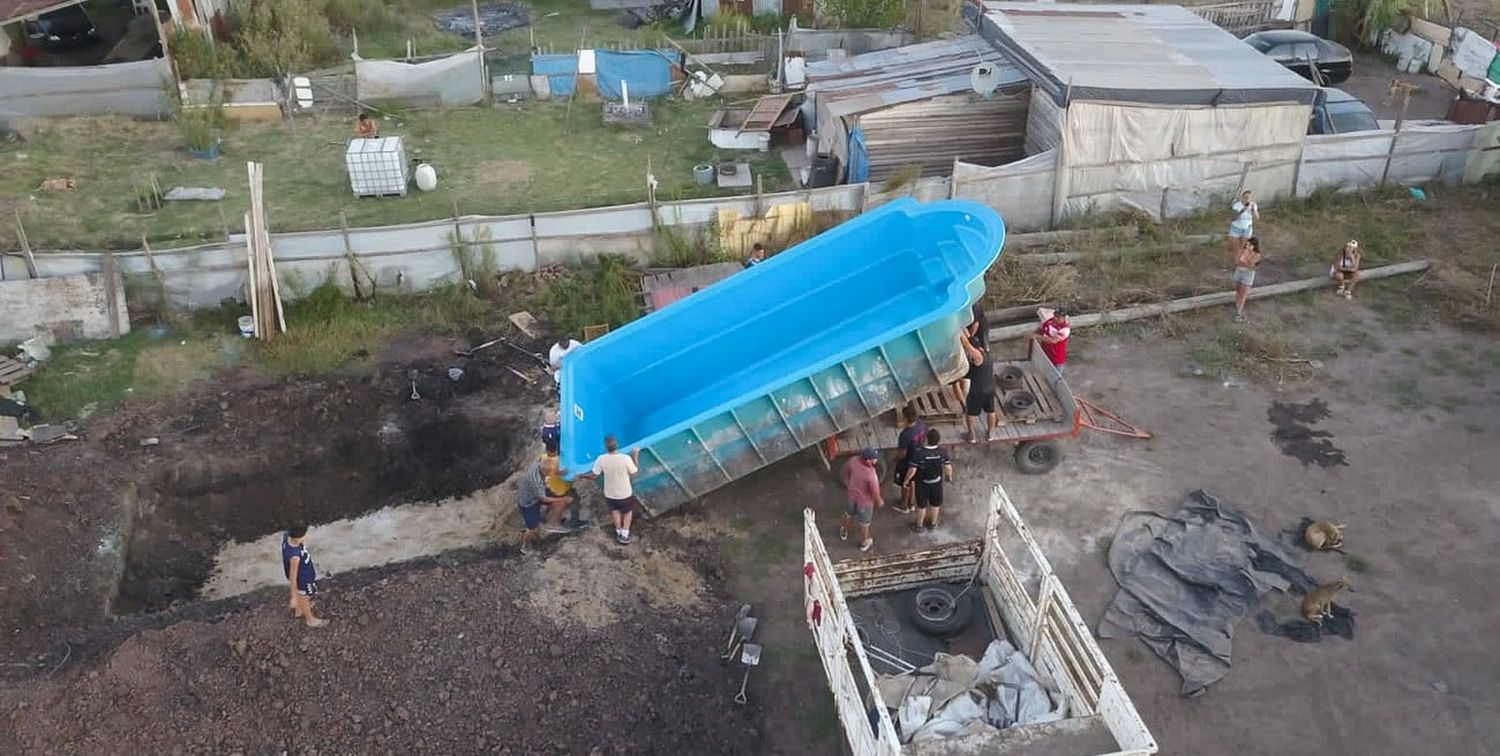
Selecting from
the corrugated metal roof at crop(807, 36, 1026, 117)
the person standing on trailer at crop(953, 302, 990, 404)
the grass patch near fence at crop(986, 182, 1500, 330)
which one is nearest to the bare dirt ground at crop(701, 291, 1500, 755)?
the grass patch near fence at crop(986, 182, 1500, 330)

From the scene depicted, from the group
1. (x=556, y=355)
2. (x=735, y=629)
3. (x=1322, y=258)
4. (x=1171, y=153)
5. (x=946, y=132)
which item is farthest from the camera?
(x=946, y=132)

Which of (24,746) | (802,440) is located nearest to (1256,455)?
(802,440)

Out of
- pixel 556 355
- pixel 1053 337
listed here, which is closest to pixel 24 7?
pixel 556 355

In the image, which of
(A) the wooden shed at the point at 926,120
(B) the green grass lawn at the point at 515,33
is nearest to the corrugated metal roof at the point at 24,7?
(B) the green grass lawn at the point at 515,33

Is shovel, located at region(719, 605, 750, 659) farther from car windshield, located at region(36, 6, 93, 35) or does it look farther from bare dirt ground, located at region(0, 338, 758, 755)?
car windshield, located at region(36, 6, 93, 35)

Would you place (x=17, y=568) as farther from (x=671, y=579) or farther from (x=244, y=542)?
(x=671, y=579)

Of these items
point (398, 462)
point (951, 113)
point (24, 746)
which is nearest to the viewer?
point (24, 746)

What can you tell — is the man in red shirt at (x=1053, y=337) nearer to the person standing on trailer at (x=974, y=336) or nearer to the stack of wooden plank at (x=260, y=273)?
the person standing on trailer at (x=974, y=336)

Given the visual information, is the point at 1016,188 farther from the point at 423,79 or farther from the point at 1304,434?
the point at 423,79
